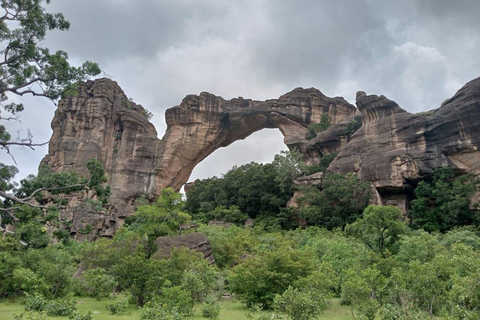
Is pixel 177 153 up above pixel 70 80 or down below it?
above

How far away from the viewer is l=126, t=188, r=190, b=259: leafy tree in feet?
45.7

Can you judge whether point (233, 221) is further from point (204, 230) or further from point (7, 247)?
point (7, 247)

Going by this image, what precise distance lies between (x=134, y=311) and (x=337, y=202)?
1948cm

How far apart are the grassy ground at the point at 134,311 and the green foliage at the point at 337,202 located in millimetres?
14564

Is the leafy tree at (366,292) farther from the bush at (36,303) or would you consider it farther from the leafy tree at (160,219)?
the bush at (36,303)

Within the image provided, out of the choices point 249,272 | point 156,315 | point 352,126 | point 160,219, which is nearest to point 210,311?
point 156,315

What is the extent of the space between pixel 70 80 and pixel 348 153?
75.3 ft

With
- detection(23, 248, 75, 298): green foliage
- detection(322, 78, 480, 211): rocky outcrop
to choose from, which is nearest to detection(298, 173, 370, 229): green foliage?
detection(322, 78, 480, 211): rocky outcrop

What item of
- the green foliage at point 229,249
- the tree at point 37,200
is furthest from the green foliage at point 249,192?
the tree at point 37,200

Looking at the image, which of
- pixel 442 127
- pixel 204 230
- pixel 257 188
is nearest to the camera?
pixel 204 230

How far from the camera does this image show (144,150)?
3981cm

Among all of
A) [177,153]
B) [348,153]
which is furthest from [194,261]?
[177,153]

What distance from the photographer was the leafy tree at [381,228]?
1658cm

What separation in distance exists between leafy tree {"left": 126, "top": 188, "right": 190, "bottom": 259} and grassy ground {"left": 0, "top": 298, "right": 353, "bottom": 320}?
2.33m
